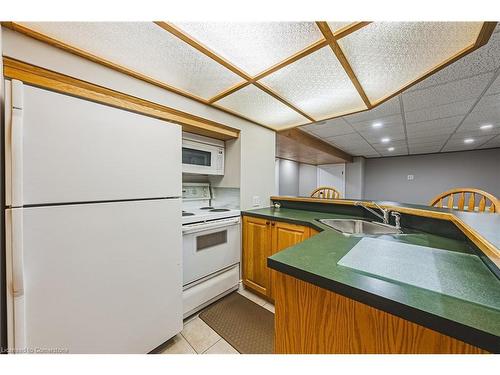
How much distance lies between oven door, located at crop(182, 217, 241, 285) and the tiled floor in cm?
35

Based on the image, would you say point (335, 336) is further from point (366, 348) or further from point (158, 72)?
point (158, 72)

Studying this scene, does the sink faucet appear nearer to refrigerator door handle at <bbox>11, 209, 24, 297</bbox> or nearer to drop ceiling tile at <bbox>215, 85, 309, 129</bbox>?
drop ceiling tile at <bbox>215, 85, 309, 129</bbox>

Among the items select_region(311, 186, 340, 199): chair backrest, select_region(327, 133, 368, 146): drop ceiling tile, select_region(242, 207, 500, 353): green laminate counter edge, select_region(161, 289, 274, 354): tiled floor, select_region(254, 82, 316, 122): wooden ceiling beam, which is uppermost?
select_region(327, 133, 368, 146): drop ceiling tile

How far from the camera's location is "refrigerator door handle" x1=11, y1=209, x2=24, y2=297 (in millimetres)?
756

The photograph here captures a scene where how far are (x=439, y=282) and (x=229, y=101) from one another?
1.80 m

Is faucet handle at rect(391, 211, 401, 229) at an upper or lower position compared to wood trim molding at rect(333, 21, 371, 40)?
lower

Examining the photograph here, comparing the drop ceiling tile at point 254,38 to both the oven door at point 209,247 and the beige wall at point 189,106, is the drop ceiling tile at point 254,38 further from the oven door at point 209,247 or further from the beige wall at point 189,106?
→ the oven door at point 209,247

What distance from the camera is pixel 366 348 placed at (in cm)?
63

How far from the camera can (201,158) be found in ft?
6.66

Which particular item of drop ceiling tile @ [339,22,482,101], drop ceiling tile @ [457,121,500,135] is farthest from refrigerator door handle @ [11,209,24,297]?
drop ceiling tile @ [457,121,500,135]

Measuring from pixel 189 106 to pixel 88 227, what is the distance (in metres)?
1.19

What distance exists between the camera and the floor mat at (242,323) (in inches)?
53.7

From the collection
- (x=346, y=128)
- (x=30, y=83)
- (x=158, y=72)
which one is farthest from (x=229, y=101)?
(x=346, y=128)

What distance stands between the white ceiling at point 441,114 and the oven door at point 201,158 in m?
1.48
